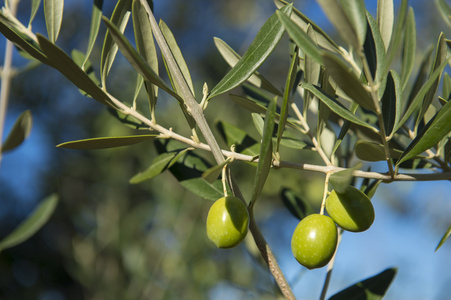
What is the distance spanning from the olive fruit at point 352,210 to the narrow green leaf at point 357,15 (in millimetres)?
184

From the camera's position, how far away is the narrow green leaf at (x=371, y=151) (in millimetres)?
540

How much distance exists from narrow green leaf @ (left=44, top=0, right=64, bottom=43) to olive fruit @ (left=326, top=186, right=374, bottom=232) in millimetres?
507

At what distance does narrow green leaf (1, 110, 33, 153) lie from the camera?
977 millimetres

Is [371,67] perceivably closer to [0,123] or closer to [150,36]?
[150,36]

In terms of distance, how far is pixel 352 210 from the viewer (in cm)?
52

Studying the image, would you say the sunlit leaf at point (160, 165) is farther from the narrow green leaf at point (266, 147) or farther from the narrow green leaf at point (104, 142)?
the narrow green leaf at point (266, 147)

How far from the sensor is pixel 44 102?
455cm

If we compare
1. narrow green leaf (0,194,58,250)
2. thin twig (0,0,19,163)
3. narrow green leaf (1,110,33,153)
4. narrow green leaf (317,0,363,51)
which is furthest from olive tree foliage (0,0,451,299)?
narrow green leaf (0,194,58,250)

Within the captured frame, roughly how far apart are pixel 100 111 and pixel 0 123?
132 inches

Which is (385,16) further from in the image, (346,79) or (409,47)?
(346,79)

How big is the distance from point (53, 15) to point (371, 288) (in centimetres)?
66

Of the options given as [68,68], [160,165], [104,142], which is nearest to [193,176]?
[160,165]

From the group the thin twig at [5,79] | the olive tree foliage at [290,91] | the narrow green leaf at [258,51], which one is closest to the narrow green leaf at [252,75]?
the olive tree foliage at [290,91]

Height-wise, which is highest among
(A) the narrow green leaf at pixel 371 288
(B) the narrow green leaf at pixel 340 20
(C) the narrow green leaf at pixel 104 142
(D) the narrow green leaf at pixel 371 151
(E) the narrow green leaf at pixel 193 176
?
(B) the narrow green leaf at pixel 340 20
